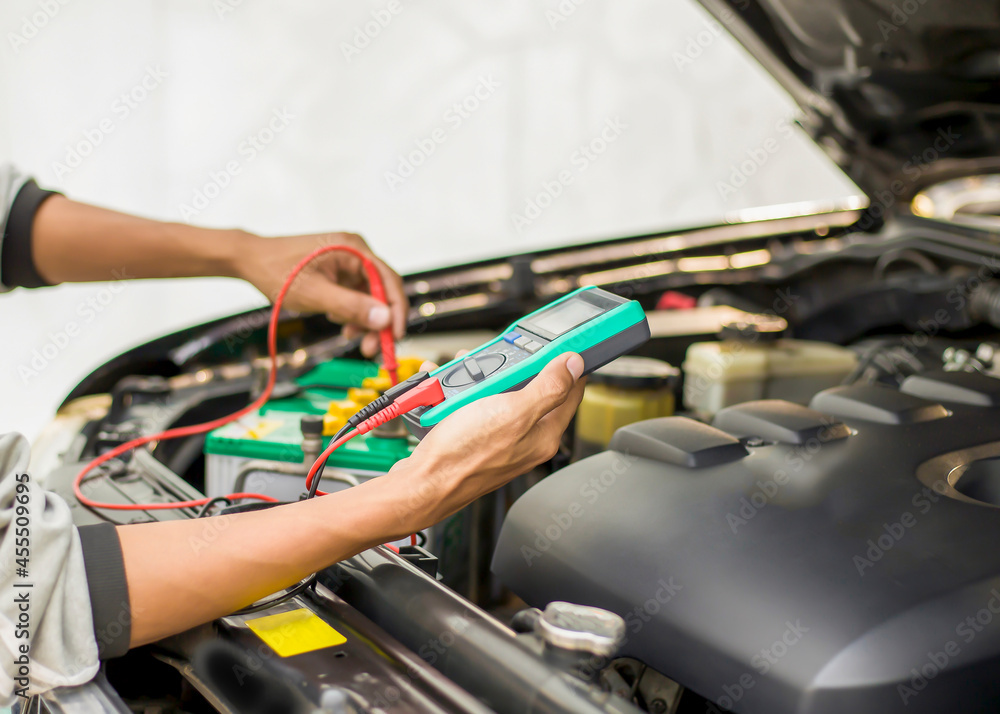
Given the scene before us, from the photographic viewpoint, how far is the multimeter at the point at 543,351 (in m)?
0.59

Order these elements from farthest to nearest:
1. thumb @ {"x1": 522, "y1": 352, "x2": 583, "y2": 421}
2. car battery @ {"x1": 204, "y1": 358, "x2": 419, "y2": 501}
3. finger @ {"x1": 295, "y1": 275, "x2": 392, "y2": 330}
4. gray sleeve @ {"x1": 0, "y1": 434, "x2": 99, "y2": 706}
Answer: finger @ {"x1": 295, "y1": 275, "x2": 392, "y2": 330}
car battery @ {"x1": 204, "y1": 358, "x2": 419, "y2": 501}
thumb @ {"x1": 522, "y1": 352, "x2": 583, "y2": 421}
gray sleeve @ {"x1": 0, "y1": 434, "x2": 99, "y2": 706}

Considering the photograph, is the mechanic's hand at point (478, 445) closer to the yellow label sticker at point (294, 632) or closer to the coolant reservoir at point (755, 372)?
the yellow label sticker at point (294, 632)

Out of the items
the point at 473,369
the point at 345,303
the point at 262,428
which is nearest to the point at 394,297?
the point at 345,303

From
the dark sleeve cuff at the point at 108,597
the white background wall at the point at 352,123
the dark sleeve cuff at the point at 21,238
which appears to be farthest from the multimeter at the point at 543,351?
the white background wall at the point at 352,123

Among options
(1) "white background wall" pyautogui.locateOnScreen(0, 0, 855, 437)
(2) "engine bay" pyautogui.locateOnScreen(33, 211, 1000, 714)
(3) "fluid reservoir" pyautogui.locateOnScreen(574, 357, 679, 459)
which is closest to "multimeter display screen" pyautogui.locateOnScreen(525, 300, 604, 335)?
(2) "engine bay" pyautogui.locateOnScreen(33, 211, 1000, 714)

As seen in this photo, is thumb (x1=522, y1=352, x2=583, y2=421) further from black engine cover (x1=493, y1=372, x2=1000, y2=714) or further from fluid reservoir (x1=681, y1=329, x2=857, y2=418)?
fluid reservoir (x1=681, y1=329, x2=857, y2=418)

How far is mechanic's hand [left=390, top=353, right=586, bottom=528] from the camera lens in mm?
509

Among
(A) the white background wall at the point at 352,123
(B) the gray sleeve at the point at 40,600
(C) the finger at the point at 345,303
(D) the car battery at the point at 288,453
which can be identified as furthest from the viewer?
(A) the white background wall at the point at 352,123

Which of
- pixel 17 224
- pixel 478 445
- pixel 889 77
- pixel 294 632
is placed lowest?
pixel 294 632

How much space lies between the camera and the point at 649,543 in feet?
1.75

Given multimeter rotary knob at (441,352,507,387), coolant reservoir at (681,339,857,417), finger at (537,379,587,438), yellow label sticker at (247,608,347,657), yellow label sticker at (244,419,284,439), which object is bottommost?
yellow label sticker at (247,608,347,657)

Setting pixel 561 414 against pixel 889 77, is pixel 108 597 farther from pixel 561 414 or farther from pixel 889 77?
pixel 889 77

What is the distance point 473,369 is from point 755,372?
0.49 meters

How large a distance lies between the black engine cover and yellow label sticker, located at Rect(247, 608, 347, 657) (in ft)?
0.52
